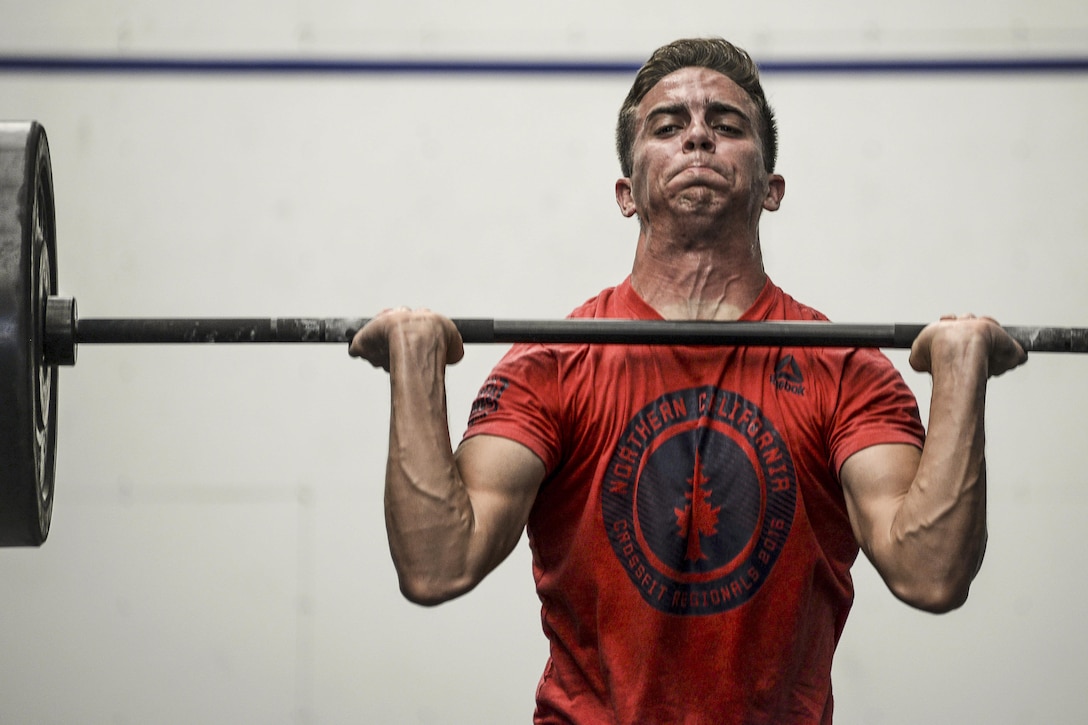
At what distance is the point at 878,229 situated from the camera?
3.05 metres

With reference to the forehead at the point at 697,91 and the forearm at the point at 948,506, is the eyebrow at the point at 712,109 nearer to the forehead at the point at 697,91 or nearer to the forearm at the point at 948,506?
the forehead at the point at 697,91

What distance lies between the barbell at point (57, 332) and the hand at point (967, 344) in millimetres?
28

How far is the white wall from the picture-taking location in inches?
116

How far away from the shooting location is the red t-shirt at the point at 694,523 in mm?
1746

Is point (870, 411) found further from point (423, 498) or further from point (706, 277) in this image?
point (423, 498)

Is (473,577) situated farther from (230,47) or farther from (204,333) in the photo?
(230,47)

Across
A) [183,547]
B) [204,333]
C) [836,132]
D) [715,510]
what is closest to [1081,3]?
[836,132]

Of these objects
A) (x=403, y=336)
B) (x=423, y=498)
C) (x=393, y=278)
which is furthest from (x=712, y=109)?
(x=393, y=278)

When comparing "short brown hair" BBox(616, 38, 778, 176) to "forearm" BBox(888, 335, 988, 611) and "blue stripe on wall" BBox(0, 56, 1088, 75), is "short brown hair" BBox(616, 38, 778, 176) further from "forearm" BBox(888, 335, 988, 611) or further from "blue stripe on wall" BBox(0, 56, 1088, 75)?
"blue stripe on wall" BBox(0, 56, 1088, 75)

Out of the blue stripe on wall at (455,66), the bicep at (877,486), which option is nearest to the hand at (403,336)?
the bicep at (877,486)

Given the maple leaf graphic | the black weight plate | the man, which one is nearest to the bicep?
the man

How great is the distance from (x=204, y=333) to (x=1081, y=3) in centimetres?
264

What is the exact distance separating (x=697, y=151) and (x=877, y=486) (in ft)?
2.11

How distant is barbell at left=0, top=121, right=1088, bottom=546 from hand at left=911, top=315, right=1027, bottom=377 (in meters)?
0.03
